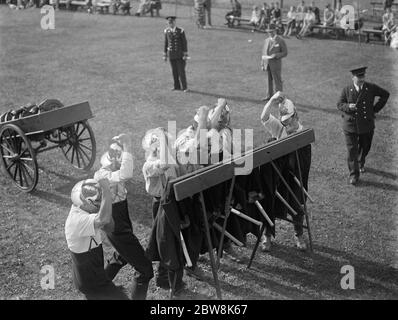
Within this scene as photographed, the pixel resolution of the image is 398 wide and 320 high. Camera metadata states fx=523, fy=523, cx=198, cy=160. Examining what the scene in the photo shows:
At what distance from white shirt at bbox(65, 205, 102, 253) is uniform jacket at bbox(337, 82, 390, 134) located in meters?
4.99

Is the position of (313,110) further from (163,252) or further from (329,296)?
(163,252)

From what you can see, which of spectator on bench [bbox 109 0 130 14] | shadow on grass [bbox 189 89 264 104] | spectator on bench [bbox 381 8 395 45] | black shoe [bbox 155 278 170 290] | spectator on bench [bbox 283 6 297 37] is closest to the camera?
black shoe [bbox 155 278 170 290]

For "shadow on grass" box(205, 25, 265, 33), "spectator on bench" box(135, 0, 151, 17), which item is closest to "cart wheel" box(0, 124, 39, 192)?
"shadow on grass" box(205, 25, 265, 33)

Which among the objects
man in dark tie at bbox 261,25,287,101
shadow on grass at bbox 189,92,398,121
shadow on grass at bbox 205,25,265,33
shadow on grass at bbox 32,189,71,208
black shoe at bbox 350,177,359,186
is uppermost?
shadow on grass at bbox 205,25,265,33

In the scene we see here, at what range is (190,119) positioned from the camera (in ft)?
37.4

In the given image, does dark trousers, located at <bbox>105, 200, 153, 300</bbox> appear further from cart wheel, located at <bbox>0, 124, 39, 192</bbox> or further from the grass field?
cart wheel, located at <bbox>0, 124, 39, 192</bbox>

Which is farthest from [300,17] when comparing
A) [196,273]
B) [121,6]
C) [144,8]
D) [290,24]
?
[196,273]

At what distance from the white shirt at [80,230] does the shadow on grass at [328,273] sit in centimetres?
205

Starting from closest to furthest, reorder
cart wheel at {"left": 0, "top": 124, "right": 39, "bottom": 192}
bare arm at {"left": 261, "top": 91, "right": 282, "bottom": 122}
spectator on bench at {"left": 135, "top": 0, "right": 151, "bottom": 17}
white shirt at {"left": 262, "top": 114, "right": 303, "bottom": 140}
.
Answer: bare arm at {"left": 261, "top": 91, "right": 282, "bottom": 122}, white shirt at {"left": 262, "top": 114, "right": 303, "bottom": 140}, cart wheel at {"left": 0, "top": 124, "right": 39, "bottom": 192}, spectator on bench at {"left": 135, "top": 0, "right": 151, "bottom": 17}

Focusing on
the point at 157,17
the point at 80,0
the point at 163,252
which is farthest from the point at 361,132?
the point at 80,0

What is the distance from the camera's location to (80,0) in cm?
3045

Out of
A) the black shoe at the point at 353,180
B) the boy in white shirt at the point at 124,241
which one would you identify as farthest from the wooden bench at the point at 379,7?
the boy in white shirt at the point at 124,241

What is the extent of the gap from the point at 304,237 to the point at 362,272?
888 millimetres

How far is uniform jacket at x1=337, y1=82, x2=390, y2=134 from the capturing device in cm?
813
